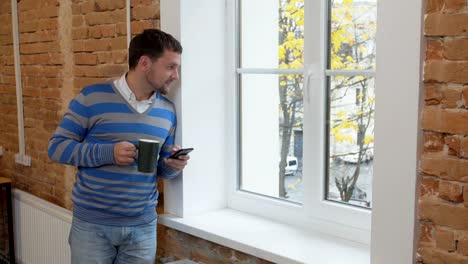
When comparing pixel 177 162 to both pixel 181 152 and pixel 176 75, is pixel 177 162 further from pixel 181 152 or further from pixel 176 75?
pixel 176 75

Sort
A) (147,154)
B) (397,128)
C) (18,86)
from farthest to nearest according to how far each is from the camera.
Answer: (18,86), (147,154), (397,128)

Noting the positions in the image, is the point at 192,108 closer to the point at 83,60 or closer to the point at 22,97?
the point at 83,60

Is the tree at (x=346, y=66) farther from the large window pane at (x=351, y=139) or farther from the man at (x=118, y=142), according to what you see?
the man at (x=118, y=142)

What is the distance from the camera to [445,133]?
1777 mm

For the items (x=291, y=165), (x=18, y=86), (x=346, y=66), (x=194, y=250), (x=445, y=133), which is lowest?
(x=194, y=250)

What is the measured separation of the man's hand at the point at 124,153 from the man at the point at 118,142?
0.25 ft

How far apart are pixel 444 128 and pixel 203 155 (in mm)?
1435

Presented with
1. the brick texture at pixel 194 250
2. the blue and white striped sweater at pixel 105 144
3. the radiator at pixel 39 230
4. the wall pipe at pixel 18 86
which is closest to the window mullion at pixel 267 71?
the blue and white striped sweater at pixel 105 144

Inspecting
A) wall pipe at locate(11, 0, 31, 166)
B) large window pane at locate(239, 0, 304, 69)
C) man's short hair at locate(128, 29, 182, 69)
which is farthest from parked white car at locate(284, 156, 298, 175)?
wall pipe at locate(11, 0, 31, 166)

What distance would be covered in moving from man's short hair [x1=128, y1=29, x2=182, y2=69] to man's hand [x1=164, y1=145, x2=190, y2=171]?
0.45m

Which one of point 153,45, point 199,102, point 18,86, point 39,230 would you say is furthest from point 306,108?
point 18,86

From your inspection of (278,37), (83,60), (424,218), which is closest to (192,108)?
(278,37)

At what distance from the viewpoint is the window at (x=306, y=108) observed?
2443 millimetres

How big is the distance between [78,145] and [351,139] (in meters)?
1.20
